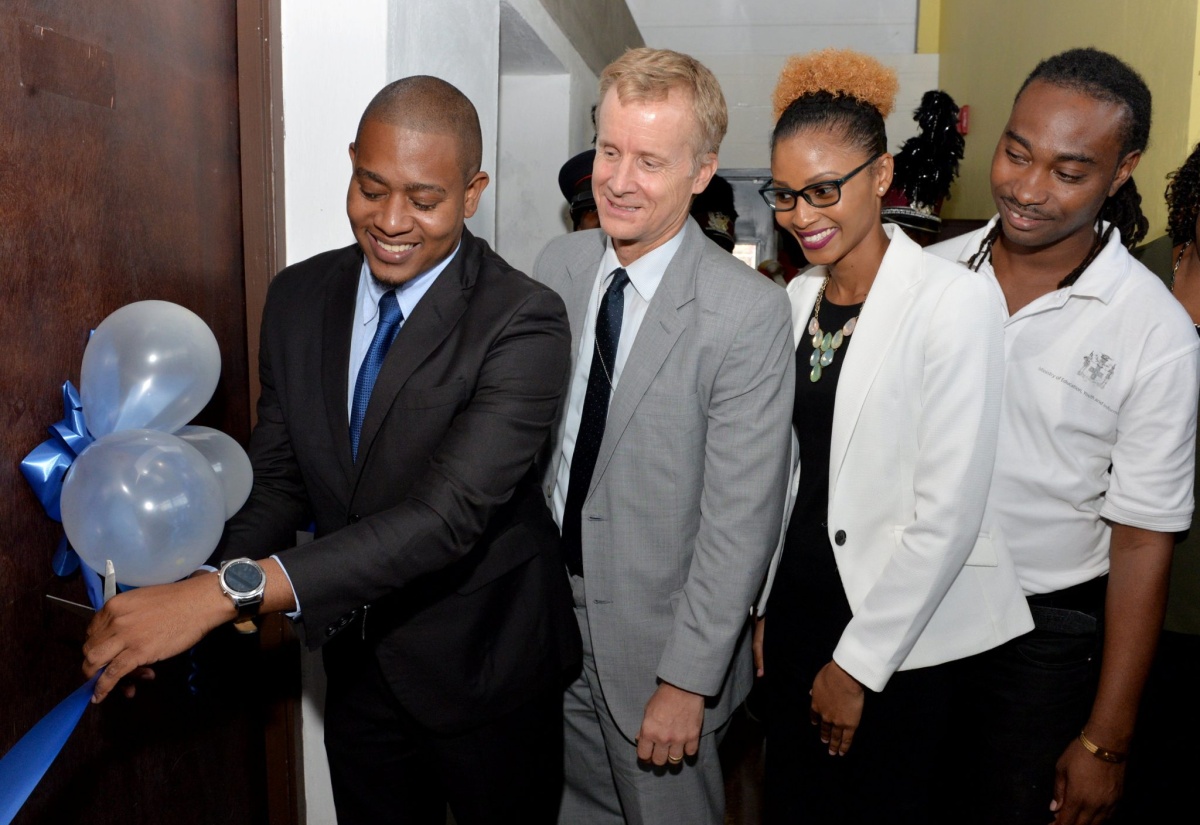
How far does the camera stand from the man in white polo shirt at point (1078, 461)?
64.7 inches

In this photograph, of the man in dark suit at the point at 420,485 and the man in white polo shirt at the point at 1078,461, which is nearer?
the man in dark suit at the point at 420,485

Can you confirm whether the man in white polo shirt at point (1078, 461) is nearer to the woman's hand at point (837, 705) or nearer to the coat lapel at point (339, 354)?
the woman's hand at point (837, 705)

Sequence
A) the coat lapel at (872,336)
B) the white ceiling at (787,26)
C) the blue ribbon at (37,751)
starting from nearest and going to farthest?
1. the blue ribbon at (37,751)
2. the coat lapel at (872,336)
3. the white ceiling at (787,26)

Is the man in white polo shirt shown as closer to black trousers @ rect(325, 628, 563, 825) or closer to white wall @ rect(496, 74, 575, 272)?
black trousers @ rect(325, 628, 563, 825)

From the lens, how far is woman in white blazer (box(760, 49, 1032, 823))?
5.27ft

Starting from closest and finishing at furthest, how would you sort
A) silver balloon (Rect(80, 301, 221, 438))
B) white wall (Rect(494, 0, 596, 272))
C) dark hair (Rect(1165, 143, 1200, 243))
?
silver balloon (Rect(80, 301, 221, 438)) → dark hair (Rect(1165, 143, 1200, 243)) → white wall (Rect(494, 0, 596, 272))

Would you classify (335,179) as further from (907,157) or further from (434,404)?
(907,157)

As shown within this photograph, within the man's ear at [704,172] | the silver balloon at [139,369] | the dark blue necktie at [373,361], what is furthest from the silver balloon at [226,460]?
the man's ear at [704,172]

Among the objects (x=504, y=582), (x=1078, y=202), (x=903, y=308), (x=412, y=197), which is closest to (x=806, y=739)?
(x=504, y=582)

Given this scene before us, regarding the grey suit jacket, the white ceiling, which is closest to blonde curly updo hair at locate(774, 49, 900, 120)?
the grey suit jacket

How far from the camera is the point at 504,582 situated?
1.61m

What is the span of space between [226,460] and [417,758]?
626 millimetres

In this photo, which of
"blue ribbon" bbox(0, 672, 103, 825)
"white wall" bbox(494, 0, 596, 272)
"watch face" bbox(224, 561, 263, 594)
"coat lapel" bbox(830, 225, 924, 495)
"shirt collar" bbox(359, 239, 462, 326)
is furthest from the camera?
"white wall" bbox(494, 0, 596, 272)

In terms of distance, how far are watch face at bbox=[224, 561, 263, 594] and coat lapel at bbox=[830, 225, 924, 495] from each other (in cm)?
99
